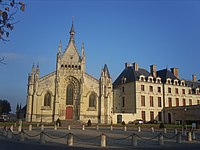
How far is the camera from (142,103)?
1779 inches

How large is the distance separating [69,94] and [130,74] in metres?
14.3

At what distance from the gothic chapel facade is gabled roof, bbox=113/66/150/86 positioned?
5.16 metres

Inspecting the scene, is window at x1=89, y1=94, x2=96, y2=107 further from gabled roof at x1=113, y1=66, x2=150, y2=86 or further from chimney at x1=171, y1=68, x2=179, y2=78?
chimney at x1=171, y1=68, x2=179, y2=78

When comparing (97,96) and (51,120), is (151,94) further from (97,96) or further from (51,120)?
(51,120)

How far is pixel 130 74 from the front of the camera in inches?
1917

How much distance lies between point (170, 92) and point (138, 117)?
1015 cm

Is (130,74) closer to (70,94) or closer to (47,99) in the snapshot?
(70,94)

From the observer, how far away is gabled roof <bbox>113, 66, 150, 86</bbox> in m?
47.1

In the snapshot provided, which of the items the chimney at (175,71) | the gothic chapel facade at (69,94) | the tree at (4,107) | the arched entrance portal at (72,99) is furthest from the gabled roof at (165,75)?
the tree at (4,107)

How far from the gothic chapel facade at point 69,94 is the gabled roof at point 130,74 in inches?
203

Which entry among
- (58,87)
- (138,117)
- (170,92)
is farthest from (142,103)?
(58,87)

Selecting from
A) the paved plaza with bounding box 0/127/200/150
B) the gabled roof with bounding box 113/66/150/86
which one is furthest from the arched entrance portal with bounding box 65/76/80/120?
the paved plaza with bounding box 0/127/200/150

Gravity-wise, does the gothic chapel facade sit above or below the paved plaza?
above

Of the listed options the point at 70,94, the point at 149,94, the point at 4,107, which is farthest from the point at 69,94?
the point at 4,107
